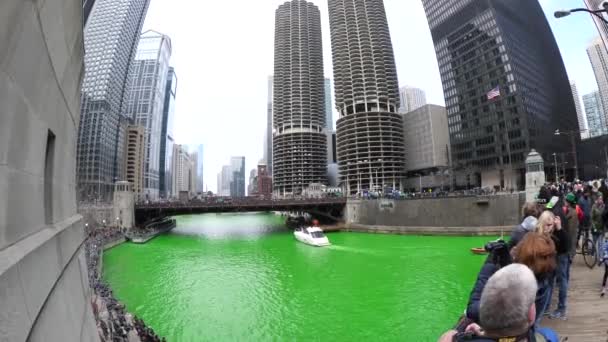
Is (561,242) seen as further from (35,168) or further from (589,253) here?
(35,168)

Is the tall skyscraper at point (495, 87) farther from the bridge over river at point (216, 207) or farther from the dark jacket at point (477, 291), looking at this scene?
the dark jacket at point (477, 291)

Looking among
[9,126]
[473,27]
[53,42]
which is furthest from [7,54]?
[473,27]

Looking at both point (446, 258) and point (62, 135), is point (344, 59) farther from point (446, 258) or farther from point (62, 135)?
point (62, 135)

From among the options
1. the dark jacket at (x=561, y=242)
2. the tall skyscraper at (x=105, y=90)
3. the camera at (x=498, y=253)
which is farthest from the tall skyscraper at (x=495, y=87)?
the tall skyscraper at (x=105, y=90)

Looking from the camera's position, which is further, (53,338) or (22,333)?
(53,338)

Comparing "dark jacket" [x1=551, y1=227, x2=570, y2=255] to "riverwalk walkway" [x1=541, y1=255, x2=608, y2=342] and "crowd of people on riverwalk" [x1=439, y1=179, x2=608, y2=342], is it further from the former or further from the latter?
"riverwalk walkway" [x1=541, y1=255, x2=608, y2=342]

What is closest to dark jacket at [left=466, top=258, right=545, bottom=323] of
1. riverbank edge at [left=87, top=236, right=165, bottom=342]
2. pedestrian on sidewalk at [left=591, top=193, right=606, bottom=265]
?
pedestrian on sidewalk at [left=591, top=193, right=606, bottom=265]

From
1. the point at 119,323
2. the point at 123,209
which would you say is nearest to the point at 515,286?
the point at 119,323
